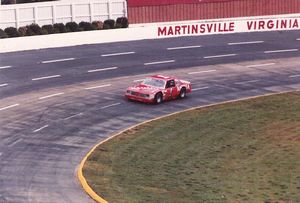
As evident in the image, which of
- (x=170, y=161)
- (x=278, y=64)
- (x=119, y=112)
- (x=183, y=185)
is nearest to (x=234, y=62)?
(x=278, y=64)

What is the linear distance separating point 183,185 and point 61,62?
23.1 meters

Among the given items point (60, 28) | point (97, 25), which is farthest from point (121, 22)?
point (60, 28)

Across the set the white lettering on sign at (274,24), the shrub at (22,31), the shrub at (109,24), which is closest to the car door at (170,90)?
the shrub at (22,31)

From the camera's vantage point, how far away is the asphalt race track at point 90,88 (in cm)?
2792

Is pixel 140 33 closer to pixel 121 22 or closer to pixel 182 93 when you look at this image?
pixel 121 22

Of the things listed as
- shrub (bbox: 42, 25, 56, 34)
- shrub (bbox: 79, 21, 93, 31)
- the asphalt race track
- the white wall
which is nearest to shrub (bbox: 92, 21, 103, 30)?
shrub (bbox: 79, 21, 93, 31)

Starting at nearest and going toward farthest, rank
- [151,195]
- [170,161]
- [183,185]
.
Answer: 1. [151,195]
2. [183,185]
3. [170,161]

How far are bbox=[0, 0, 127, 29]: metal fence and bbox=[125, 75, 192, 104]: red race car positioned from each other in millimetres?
19571

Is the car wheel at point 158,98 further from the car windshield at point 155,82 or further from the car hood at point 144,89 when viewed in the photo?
the car windshield at point 155,82

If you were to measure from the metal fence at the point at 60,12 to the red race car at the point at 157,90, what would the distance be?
19.6 metres

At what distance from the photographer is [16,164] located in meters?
28.3

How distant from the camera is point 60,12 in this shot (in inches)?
2259

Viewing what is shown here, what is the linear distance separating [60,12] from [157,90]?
70.2ft

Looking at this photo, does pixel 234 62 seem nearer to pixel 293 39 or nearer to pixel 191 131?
pixel 293 39
